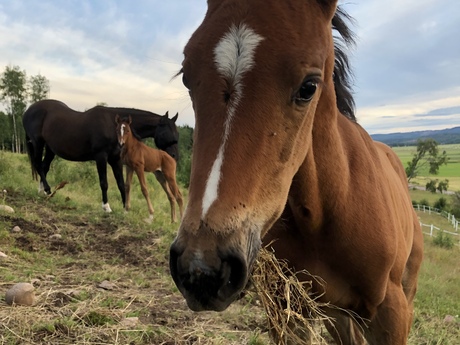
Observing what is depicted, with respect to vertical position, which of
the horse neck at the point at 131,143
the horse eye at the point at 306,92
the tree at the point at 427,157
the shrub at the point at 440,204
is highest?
the horse eye at the point at 306,92

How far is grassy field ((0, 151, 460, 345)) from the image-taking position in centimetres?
306

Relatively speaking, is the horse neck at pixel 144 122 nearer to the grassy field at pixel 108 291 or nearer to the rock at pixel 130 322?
the grassy field at pixel 108 291

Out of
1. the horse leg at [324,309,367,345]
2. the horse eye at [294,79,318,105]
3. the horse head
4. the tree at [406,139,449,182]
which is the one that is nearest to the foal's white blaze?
the horse head

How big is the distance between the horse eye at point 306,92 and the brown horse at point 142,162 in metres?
8.14

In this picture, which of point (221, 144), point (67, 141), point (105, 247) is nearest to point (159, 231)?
point (105, 247)

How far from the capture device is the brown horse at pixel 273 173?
4.53 ft

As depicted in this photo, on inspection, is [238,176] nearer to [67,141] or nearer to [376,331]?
[376,331]

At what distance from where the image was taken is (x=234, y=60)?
5.00 feet

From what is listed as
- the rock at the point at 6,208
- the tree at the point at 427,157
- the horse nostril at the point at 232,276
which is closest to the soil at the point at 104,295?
the rock at the point at 6,208

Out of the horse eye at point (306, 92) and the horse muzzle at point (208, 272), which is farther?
the horse eye at point (306, 92)

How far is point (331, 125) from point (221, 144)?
35.3 inches

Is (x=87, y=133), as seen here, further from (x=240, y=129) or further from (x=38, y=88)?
(x=38, y=88)

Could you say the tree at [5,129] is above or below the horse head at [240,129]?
below

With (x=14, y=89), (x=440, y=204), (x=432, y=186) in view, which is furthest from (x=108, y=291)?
(x=432, y=186)
